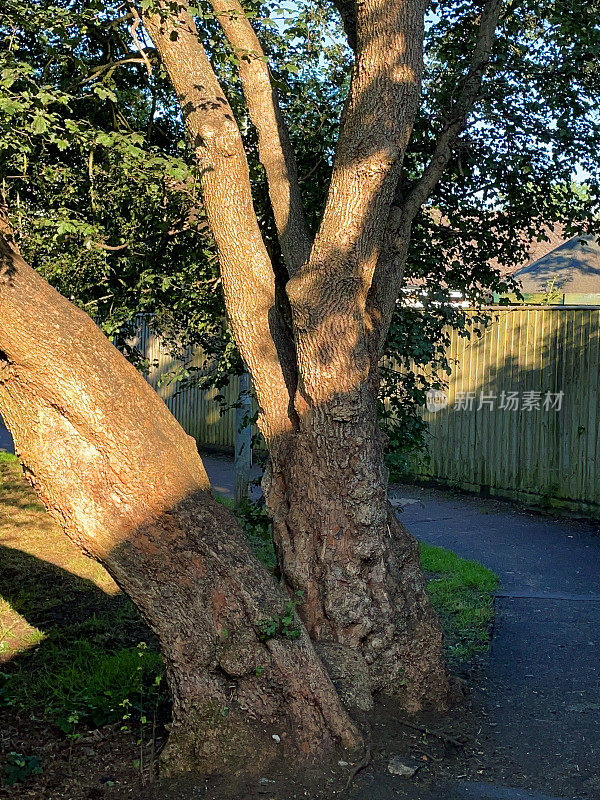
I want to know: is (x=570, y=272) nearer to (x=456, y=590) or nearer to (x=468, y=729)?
(x=456, y=590)

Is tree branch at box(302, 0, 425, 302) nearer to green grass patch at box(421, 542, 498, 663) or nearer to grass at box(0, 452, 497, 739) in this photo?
grass at box(0, 452, 497, 739)

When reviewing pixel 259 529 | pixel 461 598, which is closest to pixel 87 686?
pixel 461 598

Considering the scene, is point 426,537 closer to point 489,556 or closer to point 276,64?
point 489,556

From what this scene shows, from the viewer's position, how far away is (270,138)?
5.09 meters

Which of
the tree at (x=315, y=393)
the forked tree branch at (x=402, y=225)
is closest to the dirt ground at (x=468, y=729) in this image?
the tree at (x=315, y=393)

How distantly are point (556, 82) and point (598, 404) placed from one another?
478 centimetres

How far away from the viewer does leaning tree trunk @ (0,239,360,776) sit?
3822mm

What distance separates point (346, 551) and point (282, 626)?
0.63m

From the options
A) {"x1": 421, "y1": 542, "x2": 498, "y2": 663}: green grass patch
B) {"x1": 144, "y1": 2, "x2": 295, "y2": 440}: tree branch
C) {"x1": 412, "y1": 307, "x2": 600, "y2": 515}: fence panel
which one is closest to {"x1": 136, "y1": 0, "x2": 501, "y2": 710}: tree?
{"x1": 144, "y1": 2, "x2": 295, "y2": 440}: tree branch

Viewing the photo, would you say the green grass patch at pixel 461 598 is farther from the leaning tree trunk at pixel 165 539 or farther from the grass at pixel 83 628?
the leaning tree trunk at pixel 165 539

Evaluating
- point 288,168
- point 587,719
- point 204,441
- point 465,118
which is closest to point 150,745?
point 587,719

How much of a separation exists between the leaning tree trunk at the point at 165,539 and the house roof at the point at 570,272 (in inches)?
572

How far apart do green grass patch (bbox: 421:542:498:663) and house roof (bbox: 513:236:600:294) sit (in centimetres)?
1023

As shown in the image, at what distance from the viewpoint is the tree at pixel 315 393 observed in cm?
402
